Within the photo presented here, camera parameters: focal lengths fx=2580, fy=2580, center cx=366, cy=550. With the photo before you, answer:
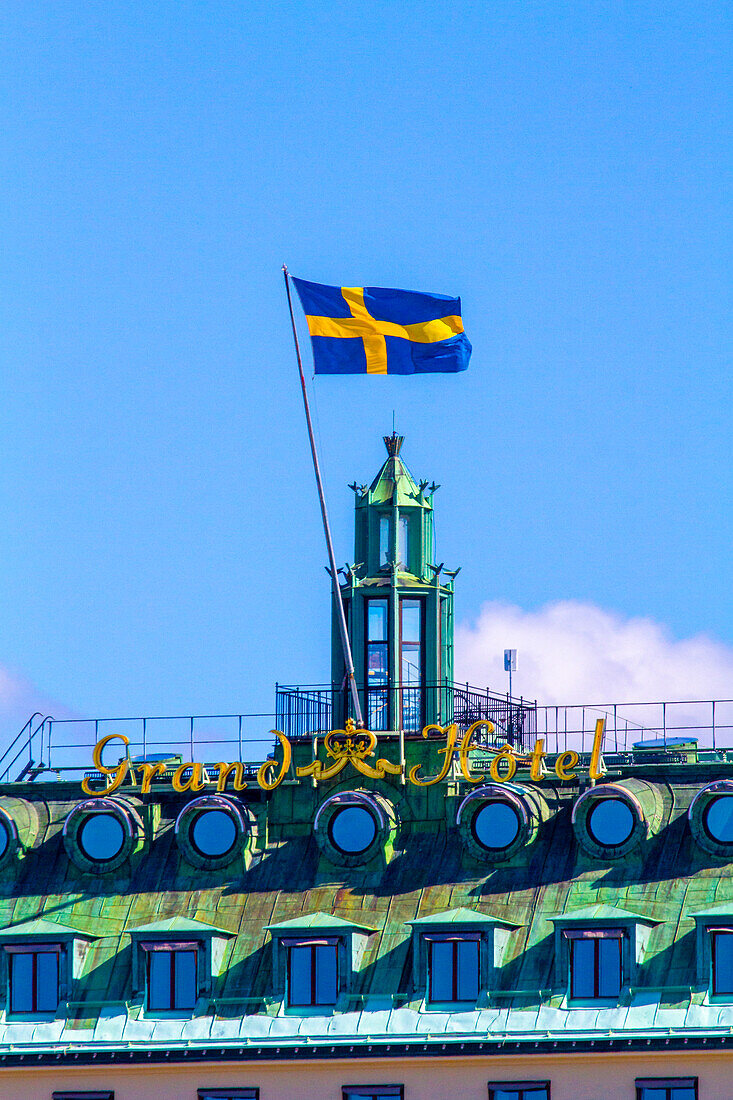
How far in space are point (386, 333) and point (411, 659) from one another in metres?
13.9

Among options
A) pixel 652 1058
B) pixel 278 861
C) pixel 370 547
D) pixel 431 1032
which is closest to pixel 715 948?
pixel 652 1058

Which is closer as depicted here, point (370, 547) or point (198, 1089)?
point (198, 1089)

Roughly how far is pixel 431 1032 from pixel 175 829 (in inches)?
581

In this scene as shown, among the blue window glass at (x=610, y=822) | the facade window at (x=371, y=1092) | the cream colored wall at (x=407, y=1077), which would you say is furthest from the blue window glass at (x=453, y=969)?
the blue window glass at (x=610, y=822)

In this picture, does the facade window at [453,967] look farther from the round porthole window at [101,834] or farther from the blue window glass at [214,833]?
the round porthole window at [101,834]

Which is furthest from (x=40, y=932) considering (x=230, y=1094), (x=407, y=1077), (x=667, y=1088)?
(x=667, y=1088)

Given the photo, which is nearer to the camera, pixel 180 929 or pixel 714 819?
pixel 714 819

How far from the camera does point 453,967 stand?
3784 inches

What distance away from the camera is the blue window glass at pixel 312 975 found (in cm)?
9688

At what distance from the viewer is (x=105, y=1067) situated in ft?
315

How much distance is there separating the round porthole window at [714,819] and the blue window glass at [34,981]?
82.5ft

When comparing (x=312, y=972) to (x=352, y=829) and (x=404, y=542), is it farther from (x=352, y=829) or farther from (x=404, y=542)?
(x=404, y=542)

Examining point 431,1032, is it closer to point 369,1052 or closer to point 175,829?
point 369,1052

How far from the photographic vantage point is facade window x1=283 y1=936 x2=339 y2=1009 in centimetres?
9688
